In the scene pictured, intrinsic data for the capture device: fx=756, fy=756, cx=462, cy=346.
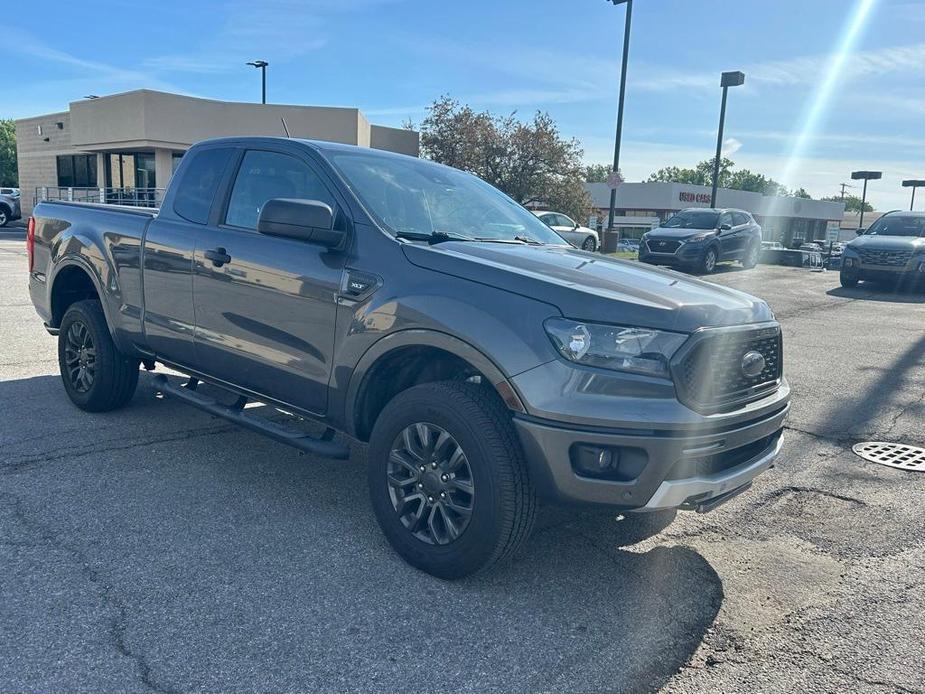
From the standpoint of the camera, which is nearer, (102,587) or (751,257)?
(102,587)

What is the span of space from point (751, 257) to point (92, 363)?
62.1ft

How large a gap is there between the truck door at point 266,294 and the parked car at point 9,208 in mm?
32618

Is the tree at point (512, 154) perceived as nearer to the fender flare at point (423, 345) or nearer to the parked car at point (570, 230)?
the parked car at point (570, 230)

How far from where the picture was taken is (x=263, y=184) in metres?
4.35

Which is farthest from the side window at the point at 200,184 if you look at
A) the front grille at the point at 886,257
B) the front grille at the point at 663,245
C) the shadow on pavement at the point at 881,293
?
the front grille at the point at 663,245

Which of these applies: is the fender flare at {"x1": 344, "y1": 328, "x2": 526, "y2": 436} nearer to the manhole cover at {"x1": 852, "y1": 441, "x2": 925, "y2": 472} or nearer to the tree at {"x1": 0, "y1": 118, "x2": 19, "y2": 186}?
the manhole cover at {"x1": 852, "y1": 441, "x2": 925, "y2": 472}

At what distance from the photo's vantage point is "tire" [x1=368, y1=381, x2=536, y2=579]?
3029 mm

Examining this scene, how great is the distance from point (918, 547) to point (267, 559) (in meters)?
3.24

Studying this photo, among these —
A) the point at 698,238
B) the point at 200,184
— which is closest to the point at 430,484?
the point at 200,184

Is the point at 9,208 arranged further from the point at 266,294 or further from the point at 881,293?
the point at 266,294

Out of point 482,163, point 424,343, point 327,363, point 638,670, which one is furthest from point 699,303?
point 482,163

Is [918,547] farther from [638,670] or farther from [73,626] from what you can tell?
[73,626]

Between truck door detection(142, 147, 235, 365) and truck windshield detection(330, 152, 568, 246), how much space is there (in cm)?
103

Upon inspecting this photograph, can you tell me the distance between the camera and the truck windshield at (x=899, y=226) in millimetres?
16344
